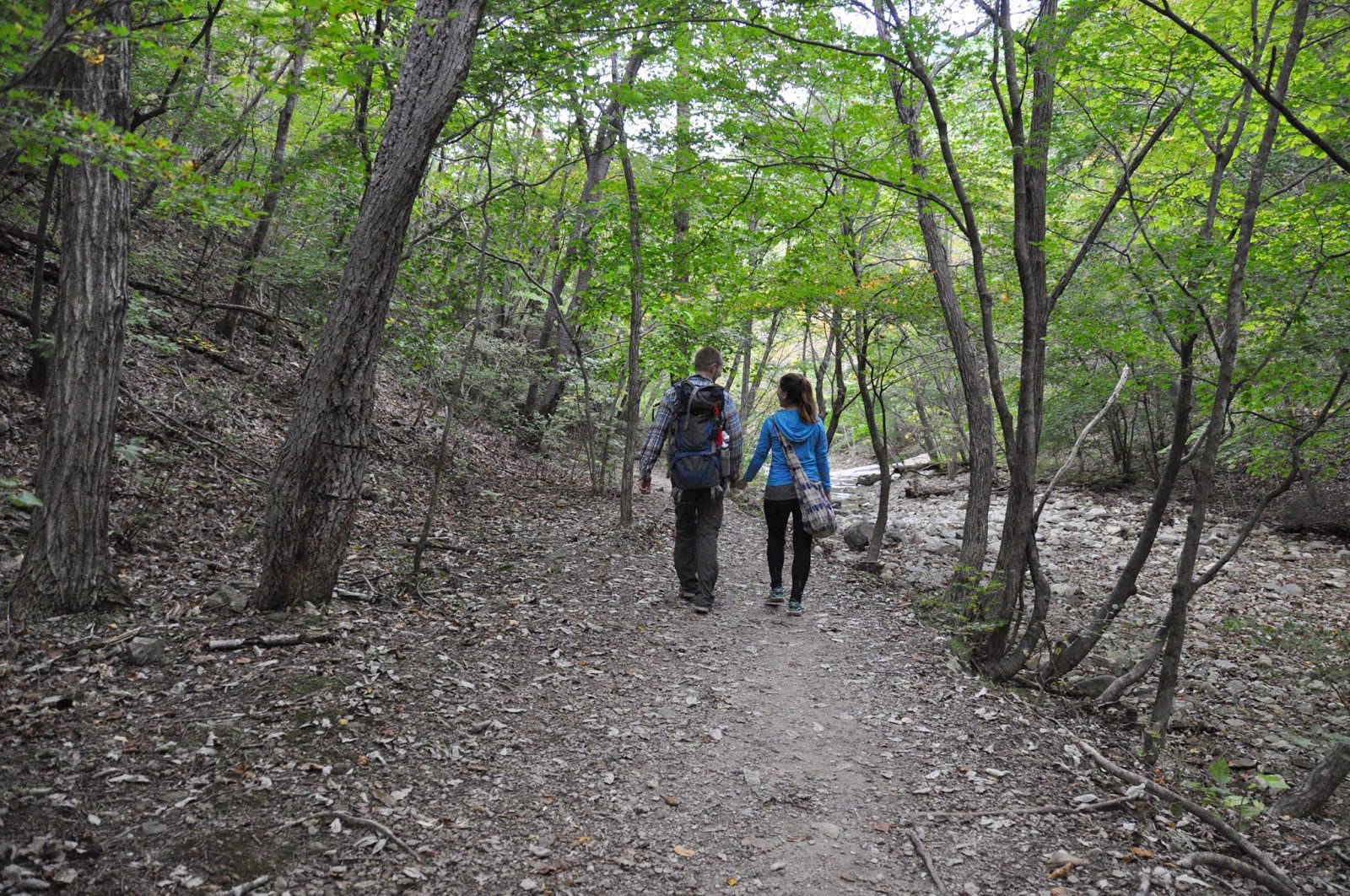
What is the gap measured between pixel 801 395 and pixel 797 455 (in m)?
0.58

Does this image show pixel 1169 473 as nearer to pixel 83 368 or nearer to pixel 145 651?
pixel 145 651

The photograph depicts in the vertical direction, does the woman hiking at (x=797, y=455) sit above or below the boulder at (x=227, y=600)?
above

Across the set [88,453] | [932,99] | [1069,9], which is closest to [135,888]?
[88,453]

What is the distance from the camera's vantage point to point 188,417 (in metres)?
7.71

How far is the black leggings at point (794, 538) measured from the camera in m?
6.56

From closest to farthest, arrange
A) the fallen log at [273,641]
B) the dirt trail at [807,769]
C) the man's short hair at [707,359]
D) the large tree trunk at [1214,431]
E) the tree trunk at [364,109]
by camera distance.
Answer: the dirt trail at [807,769] < the fallen log at [273,641] < the large tree trunk at [1214,431] < the man's short hair at [707,359] < the tree trunk at [364,109]

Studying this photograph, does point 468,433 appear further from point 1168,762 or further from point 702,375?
point 1168,762

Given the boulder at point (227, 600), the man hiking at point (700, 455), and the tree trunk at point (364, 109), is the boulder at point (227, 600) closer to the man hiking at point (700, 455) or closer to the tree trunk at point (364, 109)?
the man hiking at point (700, 455)

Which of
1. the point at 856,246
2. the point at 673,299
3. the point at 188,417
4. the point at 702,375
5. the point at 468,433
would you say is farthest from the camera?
the point at 468,433

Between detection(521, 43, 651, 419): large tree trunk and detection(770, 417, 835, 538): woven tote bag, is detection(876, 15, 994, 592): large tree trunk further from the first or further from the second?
detection(521, 43, 651, 419): large tree trunk

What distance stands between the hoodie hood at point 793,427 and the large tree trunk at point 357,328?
3.52 meters

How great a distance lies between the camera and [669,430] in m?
6.50

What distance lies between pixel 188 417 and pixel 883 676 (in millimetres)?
7697

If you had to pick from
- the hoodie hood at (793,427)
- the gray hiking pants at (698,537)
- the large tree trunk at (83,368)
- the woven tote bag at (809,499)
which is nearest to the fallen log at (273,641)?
the large tree trunk at (83,368)
